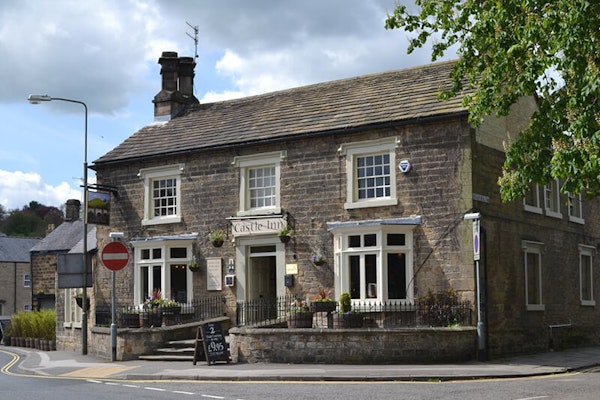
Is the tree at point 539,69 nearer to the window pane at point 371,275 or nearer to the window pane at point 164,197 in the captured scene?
the window pane at point 371,275

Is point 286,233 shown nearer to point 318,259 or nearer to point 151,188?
point 318,259

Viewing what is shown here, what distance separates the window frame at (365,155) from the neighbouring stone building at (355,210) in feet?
0.13

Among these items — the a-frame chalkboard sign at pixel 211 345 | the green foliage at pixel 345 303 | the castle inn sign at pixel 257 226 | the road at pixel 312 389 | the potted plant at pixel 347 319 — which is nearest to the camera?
the road at pixel 312 389

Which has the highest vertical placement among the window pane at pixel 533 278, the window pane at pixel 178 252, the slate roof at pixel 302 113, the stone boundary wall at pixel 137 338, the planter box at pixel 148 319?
the slate roof at pixel 302 113

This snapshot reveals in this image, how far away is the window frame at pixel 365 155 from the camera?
23203mm

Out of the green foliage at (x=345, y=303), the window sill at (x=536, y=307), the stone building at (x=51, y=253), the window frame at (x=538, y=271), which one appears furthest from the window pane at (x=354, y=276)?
the stone building at (x=51, y=253)

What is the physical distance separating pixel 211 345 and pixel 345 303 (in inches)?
148

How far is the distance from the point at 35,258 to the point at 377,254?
113 ft

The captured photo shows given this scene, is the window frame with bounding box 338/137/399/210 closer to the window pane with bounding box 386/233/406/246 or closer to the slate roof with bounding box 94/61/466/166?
the slate roof with bounding box 94/61/466/166

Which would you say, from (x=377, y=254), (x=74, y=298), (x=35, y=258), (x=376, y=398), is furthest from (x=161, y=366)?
(x=35, y=258)

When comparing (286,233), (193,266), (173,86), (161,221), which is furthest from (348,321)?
(173,86)

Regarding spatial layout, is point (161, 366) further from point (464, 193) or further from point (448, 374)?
point (464, 193)

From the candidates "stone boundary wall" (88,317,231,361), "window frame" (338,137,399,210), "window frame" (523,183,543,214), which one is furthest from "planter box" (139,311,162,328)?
"window frame" (523,183,543,214)

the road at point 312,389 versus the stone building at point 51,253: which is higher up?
the stone building at point 51,253
